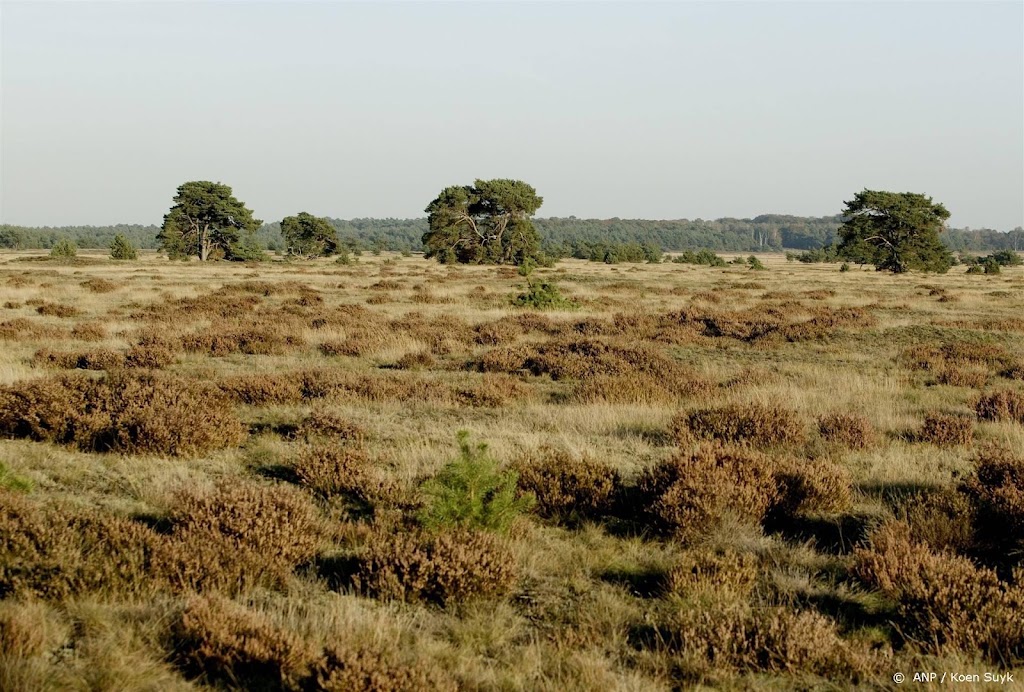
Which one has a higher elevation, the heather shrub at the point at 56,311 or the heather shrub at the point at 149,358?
the heather shrub at the point at 56,311

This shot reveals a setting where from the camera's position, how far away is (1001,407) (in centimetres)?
853

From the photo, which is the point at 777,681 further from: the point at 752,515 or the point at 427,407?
the point at 427,407

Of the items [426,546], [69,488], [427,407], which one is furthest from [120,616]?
[427,407]

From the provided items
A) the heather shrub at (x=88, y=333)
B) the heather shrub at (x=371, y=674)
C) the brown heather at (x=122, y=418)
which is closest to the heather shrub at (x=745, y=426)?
the heather shrub at (x=371, y=674)

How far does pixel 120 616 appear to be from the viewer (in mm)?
3529

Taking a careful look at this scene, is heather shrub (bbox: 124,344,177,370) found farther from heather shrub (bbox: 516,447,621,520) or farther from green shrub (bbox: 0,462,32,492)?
heather shrub (bbox: 516,447,621,520)

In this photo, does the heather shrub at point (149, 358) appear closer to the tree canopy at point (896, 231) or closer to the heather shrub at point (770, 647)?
the heather shrub at point (770, 647)

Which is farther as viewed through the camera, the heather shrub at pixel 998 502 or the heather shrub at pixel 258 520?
the heather shrub at pixel 998 502

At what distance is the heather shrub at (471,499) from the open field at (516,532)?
0.56 ft

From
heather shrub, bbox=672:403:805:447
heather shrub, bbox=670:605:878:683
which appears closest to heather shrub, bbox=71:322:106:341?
heather shrub, bbox=672:403:805:447

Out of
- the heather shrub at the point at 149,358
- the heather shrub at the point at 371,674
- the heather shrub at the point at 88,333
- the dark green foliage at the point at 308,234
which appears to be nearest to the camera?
the heather shrub at the point at 371,674

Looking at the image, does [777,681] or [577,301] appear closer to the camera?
[777,681]

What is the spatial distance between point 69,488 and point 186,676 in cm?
324

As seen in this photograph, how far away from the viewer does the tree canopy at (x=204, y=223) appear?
5731 cm
